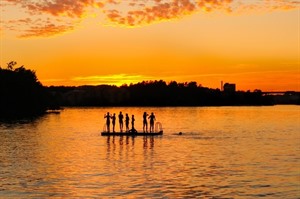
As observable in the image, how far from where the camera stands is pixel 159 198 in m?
28.1

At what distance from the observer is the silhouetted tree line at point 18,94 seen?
565 feet

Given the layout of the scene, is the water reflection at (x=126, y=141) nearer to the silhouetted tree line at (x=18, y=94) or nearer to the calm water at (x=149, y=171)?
the calm water at (x=149, y=171)

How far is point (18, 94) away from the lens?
175 meters

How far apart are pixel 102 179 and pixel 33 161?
41.5ft

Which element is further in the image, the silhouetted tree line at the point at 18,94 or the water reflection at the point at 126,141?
the silhouetted tree line at the point at 18,94

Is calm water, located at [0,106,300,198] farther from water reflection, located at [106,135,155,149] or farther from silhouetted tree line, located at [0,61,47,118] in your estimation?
silhouetted tree line, located at [0,61,47,118]

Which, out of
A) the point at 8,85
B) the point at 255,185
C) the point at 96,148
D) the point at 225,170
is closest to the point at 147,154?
the point at 96,148

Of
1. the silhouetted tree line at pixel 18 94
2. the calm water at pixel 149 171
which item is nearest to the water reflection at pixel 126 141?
the calm water at pixel 149 171

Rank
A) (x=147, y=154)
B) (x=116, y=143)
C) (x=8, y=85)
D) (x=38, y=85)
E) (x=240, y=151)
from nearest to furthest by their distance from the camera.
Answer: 1. (x=147, y=154)
2. (x=240, y=151)
3. (x=116, y=143)
4. (x=8, y=85)
5. (x=38, y=85)

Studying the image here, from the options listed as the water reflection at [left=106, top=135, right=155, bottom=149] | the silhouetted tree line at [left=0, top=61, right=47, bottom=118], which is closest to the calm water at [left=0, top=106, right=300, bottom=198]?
the water reflection at [left=106, top=135, right=155, bottom=149]

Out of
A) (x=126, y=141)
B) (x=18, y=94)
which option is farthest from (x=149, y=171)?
(x=18, y=94)

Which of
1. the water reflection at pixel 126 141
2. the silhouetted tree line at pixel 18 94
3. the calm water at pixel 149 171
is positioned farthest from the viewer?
the silhouetted tree line at pixel 18 94

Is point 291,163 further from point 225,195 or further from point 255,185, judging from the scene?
point 225,195

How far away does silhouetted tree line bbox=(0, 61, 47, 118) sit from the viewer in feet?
565
